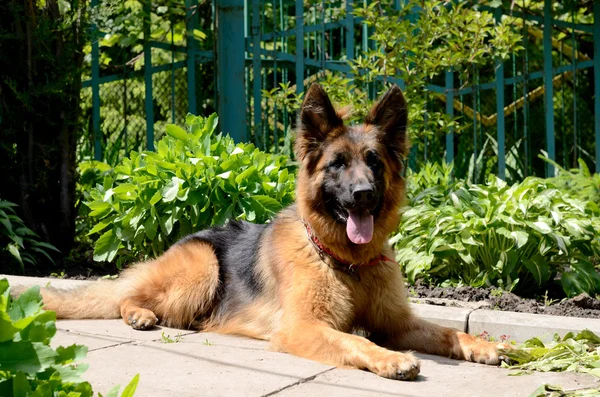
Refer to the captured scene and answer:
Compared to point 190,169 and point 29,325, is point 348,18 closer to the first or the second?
point 190,169

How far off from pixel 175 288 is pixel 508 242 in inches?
102

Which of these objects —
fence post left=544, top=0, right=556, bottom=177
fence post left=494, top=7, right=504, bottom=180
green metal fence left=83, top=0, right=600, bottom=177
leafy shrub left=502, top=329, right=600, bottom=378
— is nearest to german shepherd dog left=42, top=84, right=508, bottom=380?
leafy shrub left=502, top=329, right=600, bottom=378

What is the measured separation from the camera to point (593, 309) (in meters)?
5.87

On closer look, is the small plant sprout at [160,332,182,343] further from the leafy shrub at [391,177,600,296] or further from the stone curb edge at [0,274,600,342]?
the leafy shrub at [391,177,600,296]

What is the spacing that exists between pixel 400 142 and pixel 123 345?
218cm

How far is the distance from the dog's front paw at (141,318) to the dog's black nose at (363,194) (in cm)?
172

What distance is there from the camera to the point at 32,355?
238 cm

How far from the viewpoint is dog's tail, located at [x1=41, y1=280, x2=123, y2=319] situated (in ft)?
19.0

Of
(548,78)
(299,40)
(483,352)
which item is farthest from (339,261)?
(548,78)

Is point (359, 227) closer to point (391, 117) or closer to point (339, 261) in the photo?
point (339, 261)

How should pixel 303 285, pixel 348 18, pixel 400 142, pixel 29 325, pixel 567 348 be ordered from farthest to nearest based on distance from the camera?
1. pixel 348 18
2. pixel 400 142
3. pixel 303 285
4. pixel 567 348
5. pixel 29 325

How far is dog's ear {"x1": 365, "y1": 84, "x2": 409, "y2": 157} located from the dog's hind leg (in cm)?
152

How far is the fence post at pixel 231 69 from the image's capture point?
9188mm

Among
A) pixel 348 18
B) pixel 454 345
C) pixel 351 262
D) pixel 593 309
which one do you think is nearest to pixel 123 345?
pixel 351 262
